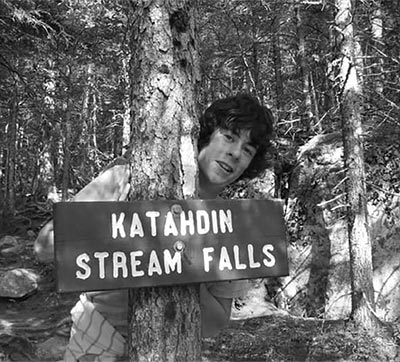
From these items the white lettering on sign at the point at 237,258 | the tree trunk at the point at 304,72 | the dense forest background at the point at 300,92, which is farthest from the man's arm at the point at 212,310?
the tree trunk at the point at 304,72

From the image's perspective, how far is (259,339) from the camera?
701cm

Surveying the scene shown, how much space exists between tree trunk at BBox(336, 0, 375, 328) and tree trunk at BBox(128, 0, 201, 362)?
5.47 metres

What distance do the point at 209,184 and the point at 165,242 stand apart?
0.45 metres

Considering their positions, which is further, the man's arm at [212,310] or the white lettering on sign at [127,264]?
the man's arm at [212,310]

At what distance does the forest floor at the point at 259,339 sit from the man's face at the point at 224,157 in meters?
4.49

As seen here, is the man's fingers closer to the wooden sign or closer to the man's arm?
the wooden sign

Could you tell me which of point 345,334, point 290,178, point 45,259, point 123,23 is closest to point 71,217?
point 45,259

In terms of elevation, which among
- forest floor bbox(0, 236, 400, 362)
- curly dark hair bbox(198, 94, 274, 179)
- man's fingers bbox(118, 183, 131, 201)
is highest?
curly dark hair bbox(198, 94, 274, 179)

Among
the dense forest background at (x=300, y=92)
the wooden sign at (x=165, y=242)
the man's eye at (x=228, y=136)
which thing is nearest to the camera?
the wooden sign at (x=165, y=242)

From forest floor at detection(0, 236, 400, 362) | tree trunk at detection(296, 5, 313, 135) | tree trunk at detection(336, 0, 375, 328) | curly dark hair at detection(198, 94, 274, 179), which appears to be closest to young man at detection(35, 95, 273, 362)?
curly dark hair at detection(198, 94, 274, 179)

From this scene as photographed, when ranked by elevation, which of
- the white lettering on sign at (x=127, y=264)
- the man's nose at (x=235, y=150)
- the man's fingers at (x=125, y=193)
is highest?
the man's nose at (x=235, y=150)

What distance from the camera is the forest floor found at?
6.33 metres

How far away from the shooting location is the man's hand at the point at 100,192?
1750 mm

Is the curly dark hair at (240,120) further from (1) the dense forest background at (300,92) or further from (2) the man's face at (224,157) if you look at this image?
(1) the dense forest background at (300,92)
